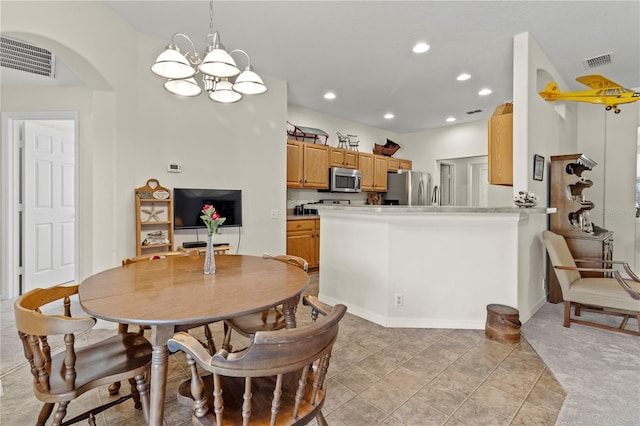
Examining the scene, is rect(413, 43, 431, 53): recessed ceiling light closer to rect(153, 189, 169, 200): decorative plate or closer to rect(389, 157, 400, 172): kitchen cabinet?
rect(153, 189, 169, 200): decorative plate

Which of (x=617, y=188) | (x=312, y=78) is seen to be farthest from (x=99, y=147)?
(x=617, y=188)

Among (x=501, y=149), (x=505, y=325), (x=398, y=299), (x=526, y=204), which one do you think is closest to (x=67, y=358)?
(x=398, y=299)

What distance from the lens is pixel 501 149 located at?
3514mm

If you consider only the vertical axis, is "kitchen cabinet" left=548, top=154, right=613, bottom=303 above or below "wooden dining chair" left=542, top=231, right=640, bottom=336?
above

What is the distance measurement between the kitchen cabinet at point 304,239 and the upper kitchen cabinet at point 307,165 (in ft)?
2.12

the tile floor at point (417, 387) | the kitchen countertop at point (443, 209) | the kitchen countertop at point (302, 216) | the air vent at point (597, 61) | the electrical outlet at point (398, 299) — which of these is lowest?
the tile floor at point (417, 387)

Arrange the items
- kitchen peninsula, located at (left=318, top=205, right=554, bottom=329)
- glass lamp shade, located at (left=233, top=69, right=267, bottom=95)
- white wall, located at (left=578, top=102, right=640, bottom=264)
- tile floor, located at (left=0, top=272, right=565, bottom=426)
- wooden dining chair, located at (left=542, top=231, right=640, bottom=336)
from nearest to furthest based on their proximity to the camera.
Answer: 1. tile floor, located at (left=0, top=272, right=565, bottom=426)
2. glass lamp shade, located at (left=233, top=69, right=267, bottom=95)
3. wooden dining chair, located at (left=542, top=231, right=640, bottom=336)
4. kitchen peninsula, located at (left=318, top=205, right=554, bottom=329)
5. white wall, located at (left=578, top=102, right=640, bottom=264)

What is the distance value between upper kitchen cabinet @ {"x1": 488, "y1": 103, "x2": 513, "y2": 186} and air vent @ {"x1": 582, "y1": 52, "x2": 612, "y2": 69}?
4.28 feet

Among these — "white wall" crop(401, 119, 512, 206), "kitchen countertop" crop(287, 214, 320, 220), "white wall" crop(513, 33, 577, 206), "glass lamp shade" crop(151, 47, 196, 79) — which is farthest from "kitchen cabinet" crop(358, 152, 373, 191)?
"glass lamp shade" crop(151, 47, 196, 79)

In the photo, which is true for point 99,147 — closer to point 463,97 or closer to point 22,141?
point 22,141

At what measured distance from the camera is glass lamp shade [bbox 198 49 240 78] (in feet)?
6.07

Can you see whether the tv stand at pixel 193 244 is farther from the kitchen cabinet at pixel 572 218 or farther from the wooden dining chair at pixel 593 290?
the kitchen cabinet at pixel 572 218


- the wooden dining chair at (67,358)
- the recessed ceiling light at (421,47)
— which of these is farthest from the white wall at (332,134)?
the wooden dining chair at (67,358)

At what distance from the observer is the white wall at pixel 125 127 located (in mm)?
2580
